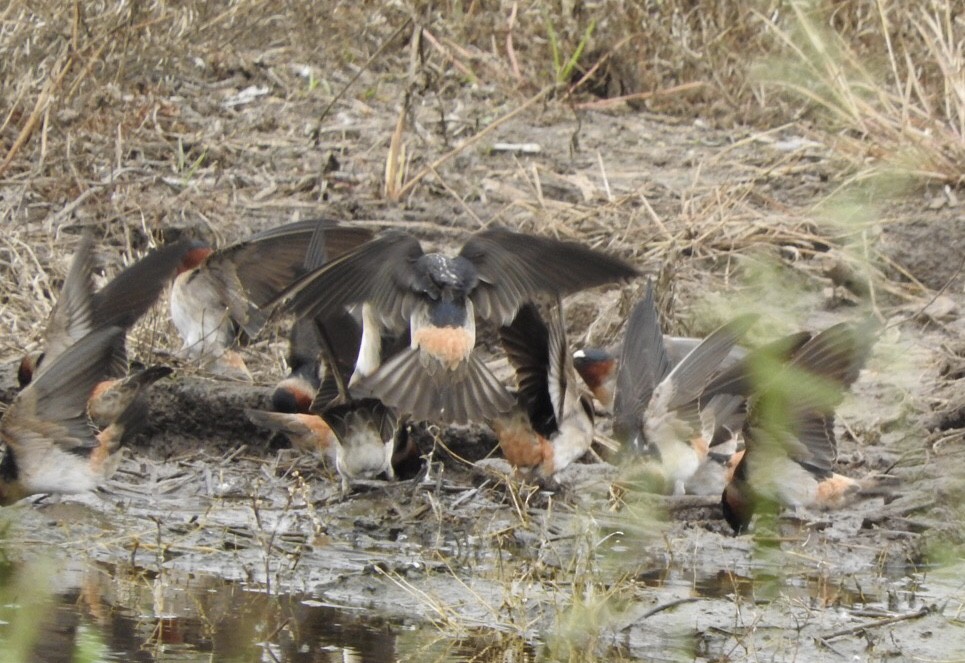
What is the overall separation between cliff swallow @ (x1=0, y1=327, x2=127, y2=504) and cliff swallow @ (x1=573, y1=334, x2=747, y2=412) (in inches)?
80.4

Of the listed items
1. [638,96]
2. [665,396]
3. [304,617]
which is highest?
[638,96]

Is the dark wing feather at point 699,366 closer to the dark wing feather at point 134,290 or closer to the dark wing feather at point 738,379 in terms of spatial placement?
the dark wing feather at point 738,379

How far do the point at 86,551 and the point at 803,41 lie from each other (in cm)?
579

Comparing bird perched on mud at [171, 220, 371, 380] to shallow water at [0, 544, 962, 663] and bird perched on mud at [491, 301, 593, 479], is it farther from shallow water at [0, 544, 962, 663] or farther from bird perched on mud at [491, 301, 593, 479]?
shallow water at [0, 544, 962, 663]

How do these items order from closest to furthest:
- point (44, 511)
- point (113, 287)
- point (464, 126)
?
point (44, 511) → point (113, 287) → point (464, 126)

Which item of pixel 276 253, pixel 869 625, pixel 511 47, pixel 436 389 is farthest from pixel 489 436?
pixel 511 47

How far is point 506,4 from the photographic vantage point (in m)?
10.8

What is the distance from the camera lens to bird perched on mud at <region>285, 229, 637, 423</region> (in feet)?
21.3

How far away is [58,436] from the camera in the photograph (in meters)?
6.64

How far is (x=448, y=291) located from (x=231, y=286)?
198cm

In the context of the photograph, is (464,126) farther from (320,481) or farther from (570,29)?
(320,481)

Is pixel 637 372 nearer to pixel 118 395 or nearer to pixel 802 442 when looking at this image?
pixel 802 442

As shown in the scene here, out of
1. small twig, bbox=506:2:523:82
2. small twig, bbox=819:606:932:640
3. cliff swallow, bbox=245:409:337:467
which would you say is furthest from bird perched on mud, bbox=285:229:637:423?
small twig, bbox=506:2:523:82

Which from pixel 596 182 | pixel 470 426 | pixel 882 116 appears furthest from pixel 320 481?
pixel 882 116
